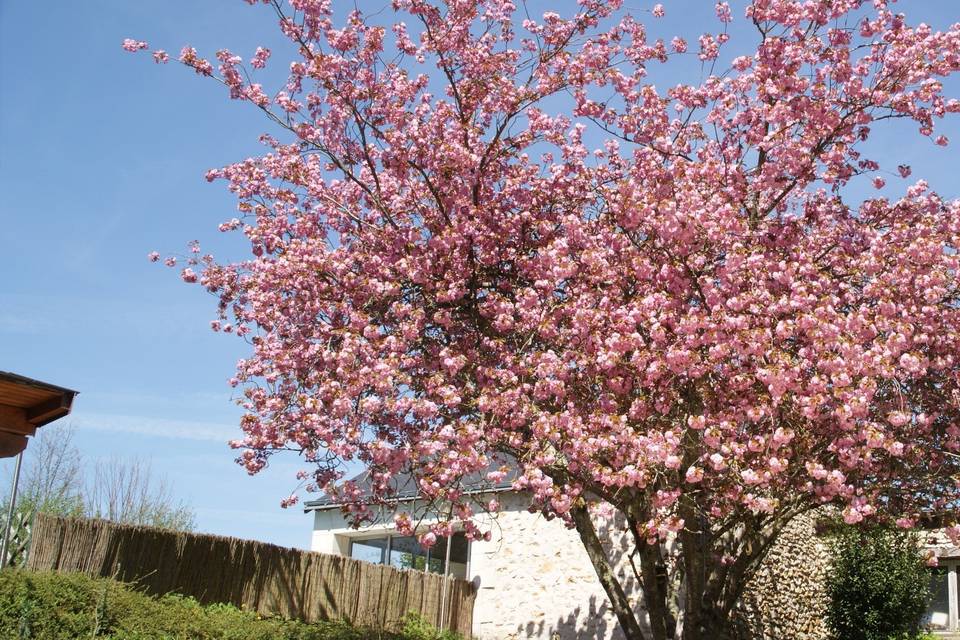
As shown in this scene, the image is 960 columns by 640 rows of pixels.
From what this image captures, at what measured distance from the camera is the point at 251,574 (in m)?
14.5

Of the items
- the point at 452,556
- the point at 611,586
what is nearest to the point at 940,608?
the point at 452,556

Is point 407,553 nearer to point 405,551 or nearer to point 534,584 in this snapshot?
point 405,551

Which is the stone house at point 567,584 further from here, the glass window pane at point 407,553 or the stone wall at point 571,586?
the glass window pane at point 407,553

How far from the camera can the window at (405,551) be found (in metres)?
22.2

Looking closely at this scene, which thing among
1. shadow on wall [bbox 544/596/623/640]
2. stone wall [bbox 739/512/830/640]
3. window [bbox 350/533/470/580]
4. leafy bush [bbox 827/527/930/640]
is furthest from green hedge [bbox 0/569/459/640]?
leafy bush [bbox 827/527/930/640]

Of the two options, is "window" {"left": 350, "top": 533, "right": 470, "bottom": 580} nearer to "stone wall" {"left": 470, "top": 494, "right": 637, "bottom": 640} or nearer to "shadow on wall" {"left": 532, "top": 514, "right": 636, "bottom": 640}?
"stone wall" {"left": 470, "top": 494, "right": 637, "bottom": 640}

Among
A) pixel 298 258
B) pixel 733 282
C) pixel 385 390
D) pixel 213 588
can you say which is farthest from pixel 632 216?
pixel 213 588

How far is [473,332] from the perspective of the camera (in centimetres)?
1138

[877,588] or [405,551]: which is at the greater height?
[405,551]

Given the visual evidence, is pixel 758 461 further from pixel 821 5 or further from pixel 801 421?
pixel 821 5

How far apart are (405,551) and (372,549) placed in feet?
2.73

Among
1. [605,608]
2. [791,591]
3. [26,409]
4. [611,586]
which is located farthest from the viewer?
[791,591]

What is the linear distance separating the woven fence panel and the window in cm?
384

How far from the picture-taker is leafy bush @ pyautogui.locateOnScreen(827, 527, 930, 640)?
18484mm
